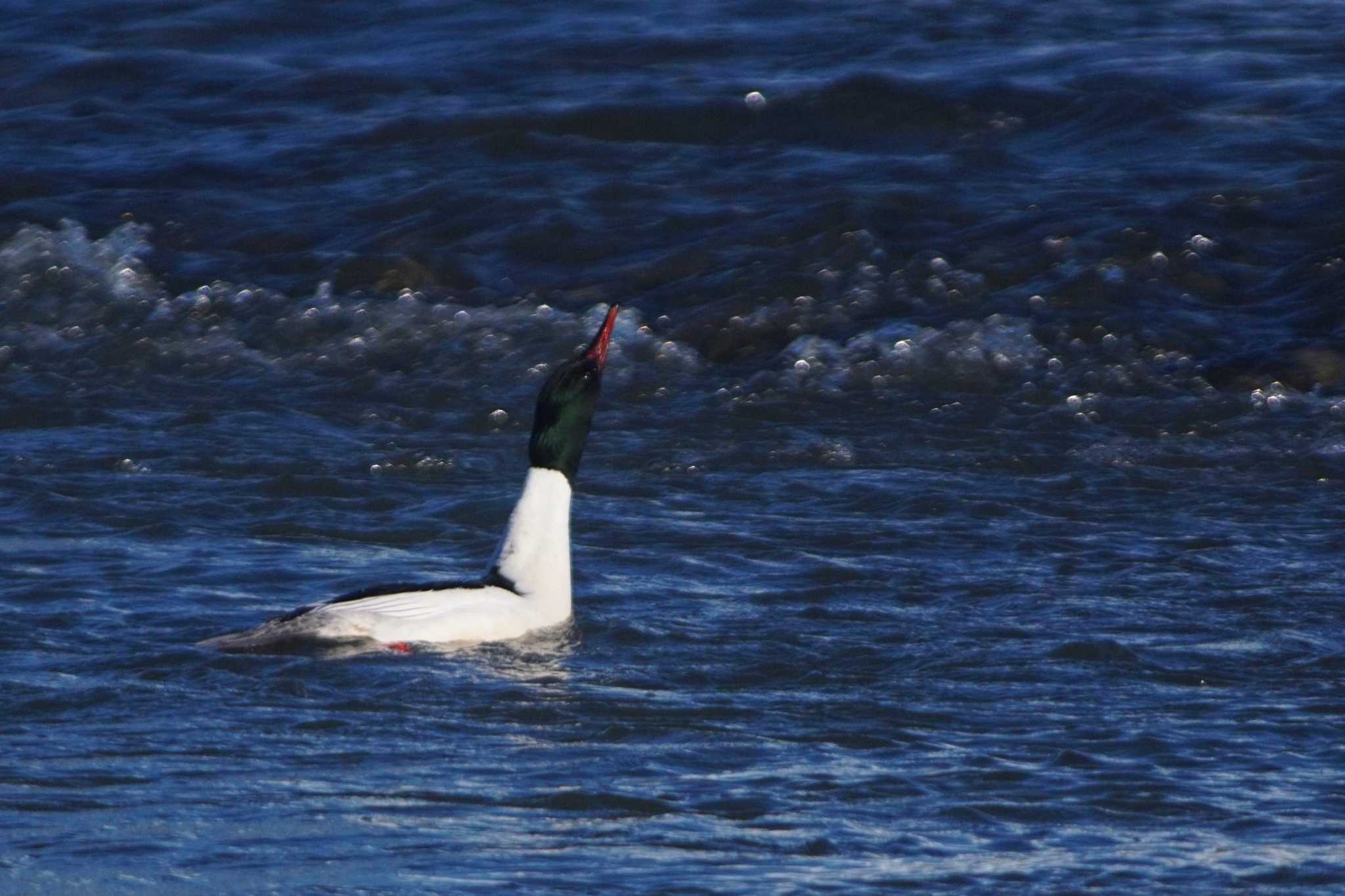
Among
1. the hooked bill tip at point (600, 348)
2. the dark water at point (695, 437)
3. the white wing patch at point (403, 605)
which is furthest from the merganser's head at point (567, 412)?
the white wing patch at point (403, 605)

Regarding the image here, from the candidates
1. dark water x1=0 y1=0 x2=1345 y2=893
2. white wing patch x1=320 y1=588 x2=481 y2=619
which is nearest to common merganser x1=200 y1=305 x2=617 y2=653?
white wing patch x1=320 y1=588 x2=481 y2=619

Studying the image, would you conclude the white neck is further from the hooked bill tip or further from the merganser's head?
the hooked bill tip

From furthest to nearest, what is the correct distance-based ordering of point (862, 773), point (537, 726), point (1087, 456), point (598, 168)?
point (598, 168) → point (1087, 456) → point (537, 726) → point (862, 773)

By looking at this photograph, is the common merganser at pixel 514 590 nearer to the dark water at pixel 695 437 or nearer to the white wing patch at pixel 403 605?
the white wing patch at pixel 403 605

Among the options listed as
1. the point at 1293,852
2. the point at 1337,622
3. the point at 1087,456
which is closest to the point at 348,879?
the point at 1293,852

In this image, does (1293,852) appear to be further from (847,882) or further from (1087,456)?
(1087,456)

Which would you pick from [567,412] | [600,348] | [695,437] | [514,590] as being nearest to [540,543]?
[514,590]

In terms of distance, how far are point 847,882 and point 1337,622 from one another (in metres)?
3.05

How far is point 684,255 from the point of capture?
1321 cm

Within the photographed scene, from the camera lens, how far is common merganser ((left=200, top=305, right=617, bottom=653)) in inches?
289

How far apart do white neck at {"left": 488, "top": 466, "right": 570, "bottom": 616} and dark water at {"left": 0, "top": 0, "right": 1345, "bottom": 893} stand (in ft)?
0.69

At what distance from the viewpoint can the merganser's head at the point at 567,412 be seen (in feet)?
26.6

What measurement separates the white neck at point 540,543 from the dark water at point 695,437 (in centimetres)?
21

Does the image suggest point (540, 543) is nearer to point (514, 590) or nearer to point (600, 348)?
point (514, 590)
